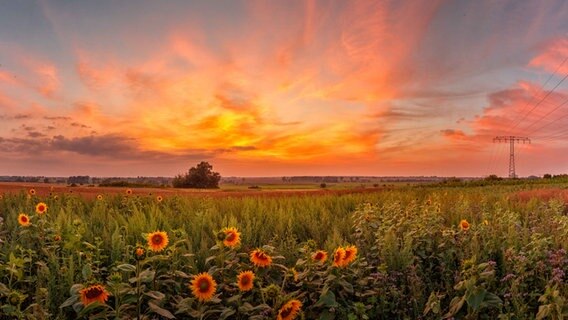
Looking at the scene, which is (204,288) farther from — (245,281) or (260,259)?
(260,259)

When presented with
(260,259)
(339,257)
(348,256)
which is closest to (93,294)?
(260,259)

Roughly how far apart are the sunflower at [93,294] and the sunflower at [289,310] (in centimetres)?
137

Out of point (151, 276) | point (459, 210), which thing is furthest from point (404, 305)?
point (459, 210)

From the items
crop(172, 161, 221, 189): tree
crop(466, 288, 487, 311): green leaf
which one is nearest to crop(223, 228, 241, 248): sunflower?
crop(466, 288, 487, 311): green leaf

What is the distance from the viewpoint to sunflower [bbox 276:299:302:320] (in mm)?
3779

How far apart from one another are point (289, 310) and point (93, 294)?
5.01 ft

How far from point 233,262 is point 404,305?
189 cm

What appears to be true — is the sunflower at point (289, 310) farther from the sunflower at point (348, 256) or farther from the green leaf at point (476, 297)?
the green leaf at point (476, 297)

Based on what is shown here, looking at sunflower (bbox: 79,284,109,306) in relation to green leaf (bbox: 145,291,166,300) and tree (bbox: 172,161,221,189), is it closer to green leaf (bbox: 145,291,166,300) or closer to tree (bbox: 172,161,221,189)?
green leaf (bbox: 145,291,166,300)

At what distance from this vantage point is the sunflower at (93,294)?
3.61 m

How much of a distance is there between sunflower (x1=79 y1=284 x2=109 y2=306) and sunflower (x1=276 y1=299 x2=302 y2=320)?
4.48ft

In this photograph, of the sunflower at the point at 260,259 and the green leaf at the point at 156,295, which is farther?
the sunflower at the point at 260,259

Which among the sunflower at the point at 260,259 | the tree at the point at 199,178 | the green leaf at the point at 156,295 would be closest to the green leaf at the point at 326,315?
the sunflower at the point at 260,259

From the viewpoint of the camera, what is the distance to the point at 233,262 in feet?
14.9
